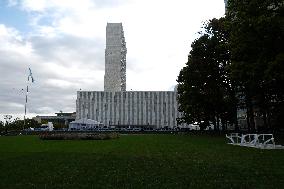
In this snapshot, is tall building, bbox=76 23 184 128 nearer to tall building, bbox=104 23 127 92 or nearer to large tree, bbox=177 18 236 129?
tall building, bbox=104 23 127 92

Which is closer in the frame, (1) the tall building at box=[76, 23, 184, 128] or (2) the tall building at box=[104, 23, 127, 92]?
(1) the tall building at box=[76, 23, 184, 128]

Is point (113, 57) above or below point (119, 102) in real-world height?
above

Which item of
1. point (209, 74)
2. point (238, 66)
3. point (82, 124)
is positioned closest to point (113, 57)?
point (82, 124)

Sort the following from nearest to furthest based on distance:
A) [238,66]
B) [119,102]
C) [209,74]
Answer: [238,66] → [209,74] → [119,102]

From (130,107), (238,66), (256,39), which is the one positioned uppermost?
(130,107)

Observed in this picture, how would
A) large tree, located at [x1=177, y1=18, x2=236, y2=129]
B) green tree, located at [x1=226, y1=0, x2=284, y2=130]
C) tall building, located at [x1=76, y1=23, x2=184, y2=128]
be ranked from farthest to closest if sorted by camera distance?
tall building, located at [x1=76, y1=23, x2=184, y2=128]
large tree, located at [x1=177, y1=18, x2=236, y2=129]
green tree, located at [x1=226, y1=0, x2=284, y2=130]

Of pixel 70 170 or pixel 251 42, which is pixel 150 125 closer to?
pixel 251 42

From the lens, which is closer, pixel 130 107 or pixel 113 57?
pixel 113 57

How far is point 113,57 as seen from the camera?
192750 mm

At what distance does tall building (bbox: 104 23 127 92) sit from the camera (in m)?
192

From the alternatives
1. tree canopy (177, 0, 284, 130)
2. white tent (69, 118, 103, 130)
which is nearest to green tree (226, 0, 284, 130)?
tree canopy (177, 0, 284, 130)

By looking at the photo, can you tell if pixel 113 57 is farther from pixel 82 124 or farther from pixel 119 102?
pixel 82 124

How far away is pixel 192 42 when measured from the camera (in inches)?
2314

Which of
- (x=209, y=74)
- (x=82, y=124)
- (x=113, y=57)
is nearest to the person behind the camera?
(x=209, y=74)
